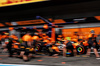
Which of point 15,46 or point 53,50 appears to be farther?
point 53,50

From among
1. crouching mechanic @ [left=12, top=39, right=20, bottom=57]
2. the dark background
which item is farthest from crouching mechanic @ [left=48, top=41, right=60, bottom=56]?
the dark background

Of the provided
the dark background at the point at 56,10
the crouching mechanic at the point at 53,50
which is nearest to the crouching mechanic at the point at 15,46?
the crouching mechanic at the point at 53,50

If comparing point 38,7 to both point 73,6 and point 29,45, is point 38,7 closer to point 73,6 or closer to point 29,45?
point 73,6

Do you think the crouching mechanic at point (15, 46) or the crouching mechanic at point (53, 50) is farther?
the crouching mechanic at point (53, 50)

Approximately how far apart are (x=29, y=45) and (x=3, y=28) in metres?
11.4

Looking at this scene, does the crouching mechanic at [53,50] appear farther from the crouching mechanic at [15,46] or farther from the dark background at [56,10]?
the dark background at [56,10]

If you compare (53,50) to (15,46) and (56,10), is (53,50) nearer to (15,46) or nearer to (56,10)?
(15,46)

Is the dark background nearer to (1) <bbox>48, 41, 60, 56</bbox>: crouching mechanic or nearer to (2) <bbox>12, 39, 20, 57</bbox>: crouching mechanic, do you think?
(1) <bbox>48, 41, 60, 56</bbox>: crouching mechanic

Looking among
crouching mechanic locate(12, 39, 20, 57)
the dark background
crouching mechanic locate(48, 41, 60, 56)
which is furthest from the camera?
the dark background

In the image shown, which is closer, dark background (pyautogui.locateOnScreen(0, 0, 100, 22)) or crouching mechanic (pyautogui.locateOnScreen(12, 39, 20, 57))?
crouching mechanic (pyautogui.locateOnScreen(12, 39, 20, 57))

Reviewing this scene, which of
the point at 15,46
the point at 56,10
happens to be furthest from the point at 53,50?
the point at 56,10

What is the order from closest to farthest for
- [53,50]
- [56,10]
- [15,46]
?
[15,46], [53,50], [56,10]

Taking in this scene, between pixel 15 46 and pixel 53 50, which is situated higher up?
pixel 15 46

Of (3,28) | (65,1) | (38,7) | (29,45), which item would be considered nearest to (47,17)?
(38,7)
